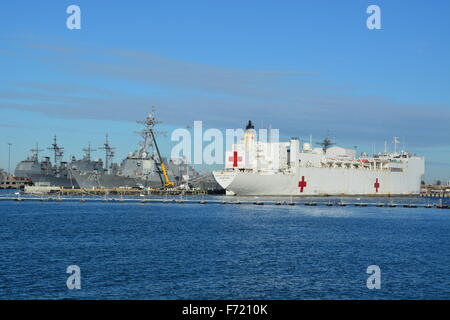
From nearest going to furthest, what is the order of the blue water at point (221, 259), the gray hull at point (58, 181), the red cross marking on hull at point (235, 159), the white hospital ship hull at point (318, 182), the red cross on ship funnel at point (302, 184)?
the blue water at point (221, 259)
the white hospital ship hull at point (318, 182)
the red cross marking on hull at point (235, 159)
the red cross on ship funnel at point (302, 184)
the gray hull at point (58, 181)

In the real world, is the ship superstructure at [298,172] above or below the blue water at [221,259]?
above

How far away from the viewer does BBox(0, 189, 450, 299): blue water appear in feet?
71.7

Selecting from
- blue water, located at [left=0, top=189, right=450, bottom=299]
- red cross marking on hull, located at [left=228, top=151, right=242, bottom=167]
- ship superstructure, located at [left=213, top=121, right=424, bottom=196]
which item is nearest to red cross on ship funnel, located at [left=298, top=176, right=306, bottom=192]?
ship superstructure, located at [left=213, top=121, right=424, bottom=196]

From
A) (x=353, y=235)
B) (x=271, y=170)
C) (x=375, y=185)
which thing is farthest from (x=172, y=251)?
(x=375, y=185)

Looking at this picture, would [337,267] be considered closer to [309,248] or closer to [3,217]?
[309,248]

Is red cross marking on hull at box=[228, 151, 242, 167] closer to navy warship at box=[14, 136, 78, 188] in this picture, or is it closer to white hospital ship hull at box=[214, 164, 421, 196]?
white hospital ship hull at box=[214, 164, 421, 196]

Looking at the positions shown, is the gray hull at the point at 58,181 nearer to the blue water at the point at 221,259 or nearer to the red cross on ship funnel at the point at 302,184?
the red cross on ship funnel at the point at 302,184

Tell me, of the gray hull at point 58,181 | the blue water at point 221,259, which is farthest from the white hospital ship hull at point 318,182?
the gray hull at point 58,181

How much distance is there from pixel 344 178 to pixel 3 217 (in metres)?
60.7

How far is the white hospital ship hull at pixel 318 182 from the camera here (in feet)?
285

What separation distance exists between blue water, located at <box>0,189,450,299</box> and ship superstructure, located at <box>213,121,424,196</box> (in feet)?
122

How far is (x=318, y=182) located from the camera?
96.2m

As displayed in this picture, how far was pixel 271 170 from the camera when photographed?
8981 centimetres
